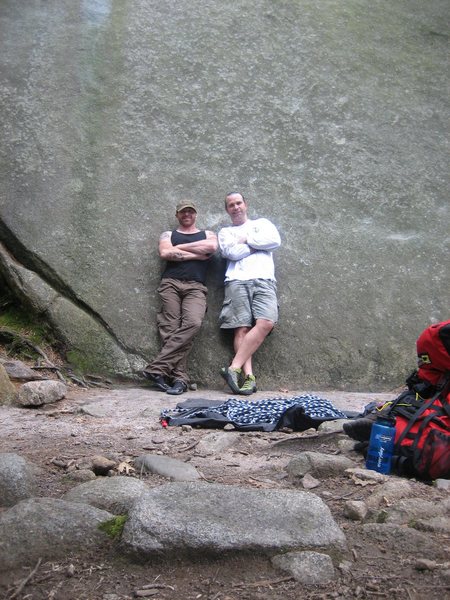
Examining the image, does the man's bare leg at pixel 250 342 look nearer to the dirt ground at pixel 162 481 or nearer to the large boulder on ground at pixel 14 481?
the dirt ground at pixel 162 481

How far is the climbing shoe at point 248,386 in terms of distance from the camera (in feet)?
20.4

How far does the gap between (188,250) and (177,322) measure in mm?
752

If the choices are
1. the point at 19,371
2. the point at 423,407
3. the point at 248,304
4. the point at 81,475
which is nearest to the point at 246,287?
the point at 248,304

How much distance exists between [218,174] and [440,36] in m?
4.12

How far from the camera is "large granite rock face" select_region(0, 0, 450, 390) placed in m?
6.82

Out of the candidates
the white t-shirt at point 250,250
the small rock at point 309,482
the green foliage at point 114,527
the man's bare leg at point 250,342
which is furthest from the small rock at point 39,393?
the green foliage at point 114,527

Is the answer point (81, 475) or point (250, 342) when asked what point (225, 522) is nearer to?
point (81, 475)

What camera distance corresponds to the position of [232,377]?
6273 millimetres

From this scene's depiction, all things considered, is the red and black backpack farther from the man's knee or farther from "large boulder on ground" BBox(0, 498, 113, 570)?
the man's knee

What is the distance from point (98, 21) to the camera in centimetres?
851

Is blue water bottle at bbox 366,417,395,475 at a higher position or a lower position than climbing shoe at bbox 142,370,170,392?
higher

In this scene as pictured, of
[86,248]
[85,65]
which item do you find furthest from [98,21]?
[86,248]

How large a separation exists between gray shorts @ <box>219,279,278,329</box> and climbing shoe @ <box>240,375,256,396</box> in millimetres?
529

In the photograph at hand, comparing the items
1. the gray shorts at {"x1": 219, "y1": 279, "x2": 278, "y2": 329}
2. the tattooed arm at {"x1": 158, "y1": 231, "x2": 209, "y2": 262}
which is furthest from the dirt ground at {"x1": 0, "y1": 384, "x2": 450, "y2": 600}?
the tattooed arm at {"x1": 158, "y1": 231, "x2": 209, "y2": 262}
